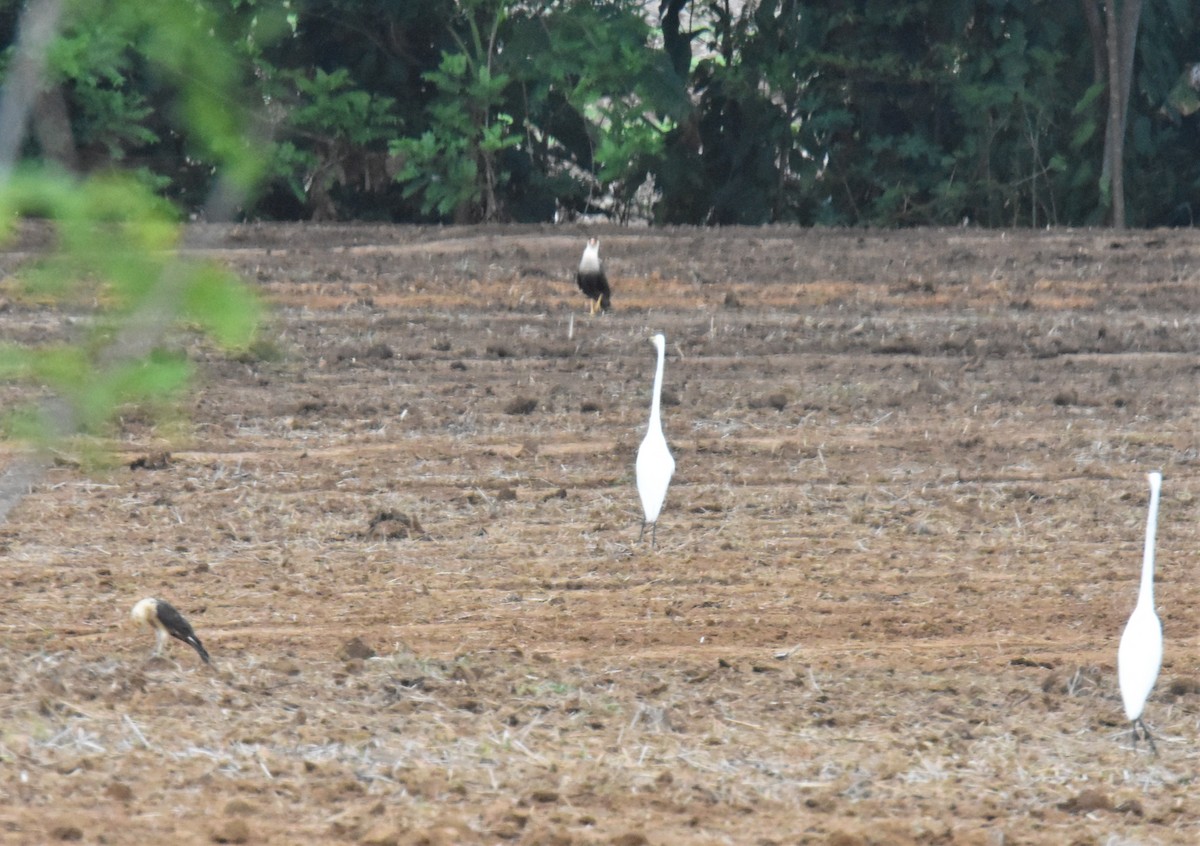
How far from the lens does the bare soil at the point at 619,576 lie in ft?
17.0

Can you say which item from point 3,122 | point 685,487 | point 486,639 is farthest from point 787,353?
point 3,122

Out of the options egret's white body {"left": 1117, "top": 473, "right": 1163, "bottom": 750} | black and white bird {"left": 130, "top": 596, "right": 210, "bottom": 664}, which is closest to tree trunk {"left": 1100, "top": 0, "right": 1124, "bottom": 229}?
egret's white body {"left": 1117, "top": 473, "right": 1163, "bottom": 750}

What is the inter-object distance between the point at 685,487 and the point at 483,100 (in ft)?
39.8

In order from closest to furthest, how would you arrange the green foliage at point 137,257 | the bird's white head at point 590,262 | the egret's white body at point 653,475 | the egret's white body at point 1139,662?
the green foliage at point 137,257
the egret's white body at point 1139,662
the egret's white body at point 653,475
the bird's white head at point 590,262

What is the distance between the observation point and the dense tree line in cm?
2119

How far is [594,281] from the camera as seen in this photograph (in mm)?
14773

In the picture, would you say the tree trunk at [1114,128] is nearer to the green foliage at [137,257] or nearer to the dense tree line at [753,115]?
the dense tree line at [753,115]

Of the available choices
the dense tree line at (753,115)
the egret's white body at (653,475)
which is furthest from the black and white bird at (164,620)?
the dense tree line at (753,115)

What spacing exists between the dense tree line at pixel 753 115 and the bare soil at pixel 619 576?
217 inches

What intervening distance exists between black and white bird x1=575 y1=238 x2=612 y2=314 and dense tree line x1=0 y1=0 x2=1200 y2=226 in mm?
6194

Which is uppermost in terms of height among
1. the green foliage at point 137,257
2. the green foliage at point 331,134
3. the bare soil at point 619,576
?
the green foliage at point 331,134

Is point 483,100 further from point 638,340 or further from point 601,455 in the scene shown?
point 601,455

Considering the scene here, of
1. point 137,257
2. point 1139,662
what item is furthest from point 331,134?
point 137,257

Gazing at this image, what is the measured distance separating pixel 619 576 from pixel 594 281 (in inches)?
274
